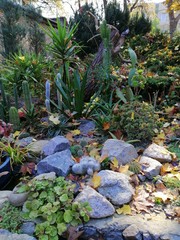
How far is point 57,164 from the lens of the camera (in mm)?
2354

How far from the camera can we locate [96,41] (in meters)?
6.86

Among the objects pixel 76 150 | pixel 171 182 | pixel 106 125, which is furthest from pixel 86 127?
pixel 171 182

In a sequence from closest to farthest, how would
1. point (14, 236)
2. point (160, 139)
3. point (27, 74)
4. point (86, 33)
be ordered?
point (14, 236) < point (160, 139) < point (27, 74) < point (86, 33)

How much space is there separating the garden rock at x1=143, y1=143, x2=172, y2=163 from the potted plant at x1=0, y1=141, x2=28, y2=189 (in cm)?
129

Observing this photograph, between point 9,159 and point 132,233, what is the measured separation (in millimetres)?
1298

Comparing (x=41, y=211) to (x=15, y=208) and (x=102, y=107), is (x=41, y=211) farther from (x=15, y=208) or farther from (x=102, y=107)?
(x=102, y=107)

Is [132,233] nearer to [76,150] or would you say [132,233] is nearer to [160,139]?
[76,150]

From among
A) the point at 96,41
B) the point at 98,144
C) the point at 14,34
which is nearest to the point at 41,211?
the point at 98,144

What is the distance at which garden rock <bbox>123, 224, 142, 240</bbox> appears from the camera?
70.5 inches

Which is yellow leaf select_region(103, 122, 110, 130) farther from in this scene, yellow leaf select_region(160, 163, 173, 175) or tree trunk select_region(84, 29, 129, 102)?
tree trunk select_region(84, 29, 129, 102)

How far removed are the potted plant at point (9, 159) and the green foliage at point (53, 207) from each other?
36 cm

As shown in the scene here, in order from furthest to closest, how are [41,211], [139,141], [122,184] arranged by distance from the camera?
1. [139,141]
2. [122,184]
3. [41,211]

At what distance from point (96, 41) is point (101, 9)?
1562mm

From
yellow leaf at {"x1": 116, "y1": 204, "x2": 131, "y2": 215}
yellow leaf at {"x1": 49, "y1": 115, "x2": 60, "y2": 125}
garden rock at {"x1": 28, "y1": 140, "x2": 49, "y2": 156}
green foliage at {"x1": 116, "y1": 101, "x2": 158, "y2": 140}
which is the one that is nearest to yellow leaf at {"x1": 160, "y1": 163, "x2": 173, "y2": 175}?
green foliage at {"x1": 116, "y1": 101, "x2": 158, "y2": 140}
